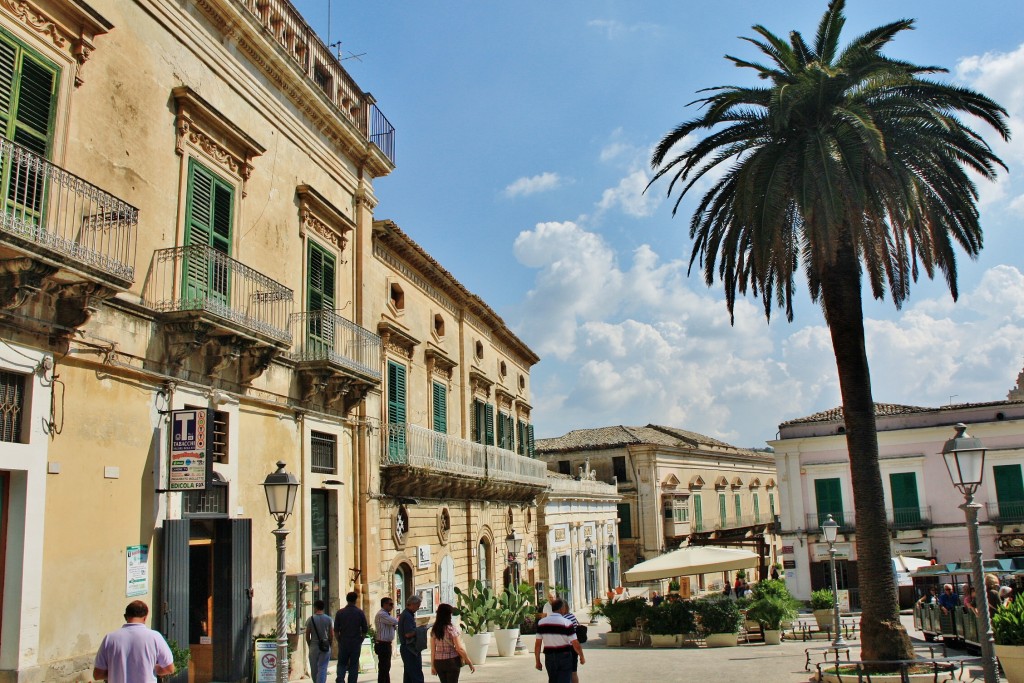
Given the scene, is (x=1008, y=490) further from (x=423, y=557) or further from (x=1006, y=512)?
(x=423, y=557)

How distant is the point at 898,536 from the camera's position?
118 feet

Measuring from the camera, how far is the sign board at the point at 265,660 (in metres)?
12.5

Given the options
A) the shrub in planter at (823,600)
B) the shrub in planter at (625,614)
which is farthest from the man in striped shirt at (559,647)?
the shrub in planter at (823,600)

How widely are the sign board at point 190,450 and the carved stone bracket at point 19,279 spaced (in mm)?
2898

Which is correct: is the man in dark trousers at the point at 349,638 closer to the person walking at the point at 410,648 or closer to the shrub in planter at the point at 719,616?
the person walking at the point at 410,648

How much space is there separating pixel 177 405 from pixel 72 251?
297cm

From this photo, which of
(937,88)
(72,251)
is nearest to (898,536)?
(937,88)

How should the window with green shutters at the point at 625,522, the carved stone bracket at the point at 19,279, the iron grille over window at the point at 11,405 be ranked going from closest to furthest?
the carved stone bracket at the point at 19,279, the iron grille over window at the point at 11,405, the window with green shutters at the point at 625,522

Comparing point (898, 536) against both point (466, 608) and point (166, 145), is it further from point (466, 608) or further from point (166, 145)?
point (166, 145)

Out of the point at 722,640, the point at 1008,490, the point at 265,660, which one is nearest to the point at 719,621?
the point at 722,640

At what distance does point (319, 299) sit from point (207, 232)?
147 inches

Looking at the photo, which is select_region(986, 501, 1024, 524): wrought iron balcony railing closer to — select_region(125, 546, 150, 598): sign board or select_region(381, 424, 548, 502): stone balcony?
select_region(381, 424, 548, 502): stone balcony

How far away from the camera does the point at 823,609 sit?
992 inches

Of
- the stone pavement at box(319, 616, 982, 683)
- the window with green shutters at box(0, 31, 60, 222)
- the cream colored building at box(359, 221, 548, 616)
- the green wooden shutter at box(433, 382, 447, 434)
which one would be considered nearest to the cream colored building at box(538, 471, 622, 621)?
the cream colored building at box(359, 221, 548, 616)
